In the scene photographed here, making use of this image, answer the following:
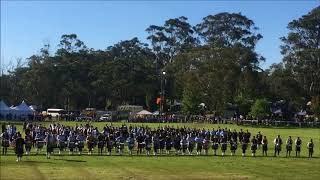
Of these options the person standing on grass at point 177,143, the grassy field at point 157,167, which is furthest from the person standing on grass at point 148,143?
the grassy field at point 157,167

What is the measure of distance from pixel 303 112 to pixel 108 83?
1508 inches

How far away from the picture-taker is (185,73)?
96.8 metres

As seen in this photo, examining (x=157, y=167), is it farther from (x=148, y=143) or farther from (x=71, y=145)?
(x=71, y=145)

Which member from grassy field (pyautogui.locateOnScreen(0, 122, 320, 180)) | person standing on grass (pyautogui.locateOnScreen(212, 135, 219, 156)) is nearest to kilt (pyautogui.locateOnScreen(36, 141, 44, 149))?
grassy field (pyautogui.locateOnScreen(0, 122, 320, 180))

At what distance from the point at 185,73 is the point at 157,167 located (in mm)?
68498

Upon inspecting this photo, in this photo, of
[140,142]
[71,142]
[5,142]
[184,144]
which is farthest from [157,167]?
[5,142]

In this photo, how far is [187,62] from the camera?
9975cm

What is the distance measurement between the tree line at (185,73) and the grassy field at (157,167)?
5662 centimetres

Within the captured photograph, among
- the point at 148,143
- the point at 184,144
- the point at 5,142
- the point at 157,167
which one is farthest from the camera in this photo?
the point at 184,144

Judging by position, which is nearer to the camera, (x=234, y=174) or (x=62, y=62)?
(x=234, y=174)

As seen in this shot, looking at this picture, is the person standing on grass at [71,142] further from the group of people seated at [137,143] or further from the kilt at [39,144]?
the kilt at [39,144]

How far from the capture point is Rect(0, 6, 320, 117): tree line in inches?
3682

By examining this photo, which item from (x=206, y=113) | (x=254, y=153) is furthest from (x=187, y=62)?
(x=254, y=153)

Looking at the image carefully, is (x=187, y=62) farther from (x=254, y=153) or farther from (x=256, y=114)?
(x=254, y=153)
